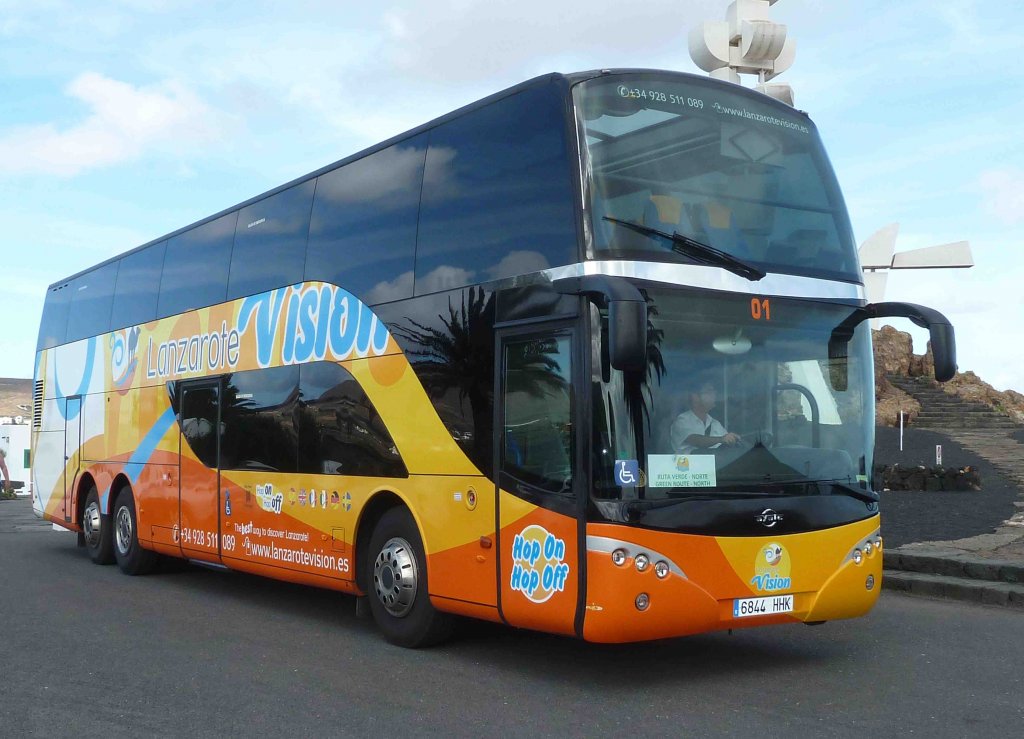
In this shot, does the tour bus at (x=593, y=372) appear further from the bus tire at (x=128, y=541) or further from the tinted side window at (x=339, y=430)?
the bus tire at (x=128, y=541)

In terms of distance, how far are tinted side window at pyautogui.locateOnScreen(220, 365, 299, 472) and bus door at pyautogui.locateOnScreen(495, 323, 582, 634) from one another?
3.39 meters

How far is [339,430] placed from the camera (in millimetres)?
9828

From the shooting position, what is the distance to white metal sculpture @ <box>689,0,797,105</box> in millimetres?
28078

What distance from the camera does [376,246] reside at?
9516 millimetres

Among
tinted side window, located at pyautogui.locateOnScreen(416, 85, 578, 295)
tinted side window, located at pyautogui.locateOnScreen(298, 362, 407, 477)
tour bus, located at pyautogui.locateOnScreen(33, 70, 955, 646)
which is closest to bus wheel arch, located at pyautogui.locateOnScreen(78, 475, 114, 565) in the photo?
tour bus, located at pyautogui.locateOnScreen(33, 70, 955, 646)

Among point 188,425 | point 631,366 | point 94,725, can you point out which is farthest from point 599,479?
point 188,425

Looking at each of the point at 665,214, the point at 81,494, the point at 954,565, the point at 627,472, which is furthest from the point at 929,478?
the point at 627,472

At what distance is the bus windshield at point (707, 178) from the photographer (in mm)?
7328

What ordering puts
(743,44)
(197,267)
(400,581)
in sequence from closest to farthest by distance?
(400,581) → (197,267) → (743,44)

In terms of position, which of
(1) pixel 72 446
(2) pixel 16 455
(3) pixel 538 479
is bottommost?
(2) pixel 16 455

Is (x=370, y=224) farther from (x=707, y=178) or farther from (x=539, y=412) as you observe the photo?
(x=707, y=178)

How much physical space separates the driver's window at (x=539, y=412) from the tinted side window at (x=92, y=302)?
930 centimetres

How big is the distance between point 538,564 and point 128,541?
29.0 feet

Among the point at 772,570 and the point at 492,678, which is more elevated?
the point at 772,570
